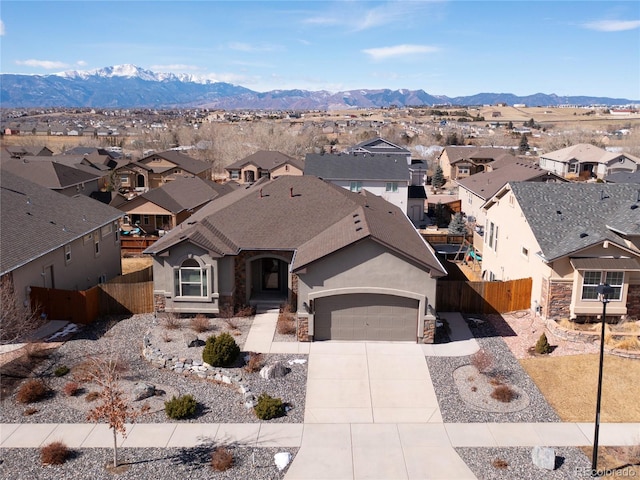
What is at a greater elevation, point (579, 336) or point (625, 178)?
point (625, 178)

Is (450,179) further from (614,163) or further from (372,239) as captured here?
(372,239)

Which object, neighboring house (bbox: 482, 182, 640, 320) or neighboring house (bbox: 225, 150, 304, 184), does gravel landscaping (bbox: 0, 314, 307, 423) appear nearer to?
neighboring house (bbox: 482, 182, 640, 320)

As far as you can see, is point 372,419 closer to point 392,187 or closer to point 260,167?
point 392,187

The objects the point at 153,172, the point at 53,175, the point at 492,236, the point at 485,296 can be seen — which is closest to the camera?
the point at 485,296

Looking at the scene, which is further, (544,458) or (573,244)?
(573,244)

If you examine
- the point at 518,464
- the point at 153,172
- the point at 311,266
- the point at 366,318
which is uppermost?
the point at 311,266

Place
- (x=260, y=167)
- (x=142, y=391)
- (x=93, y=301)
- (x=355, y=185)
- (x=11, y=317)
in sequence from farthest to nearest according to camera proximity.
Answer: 1. (x=260, y=167)
2. (x=355, y=185)
3. (x=93, y=301)
4. (x=11, y=317)
5. (x=142, y=391)

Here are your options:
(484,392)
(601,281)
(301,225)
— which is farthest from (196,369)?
(601,281)
